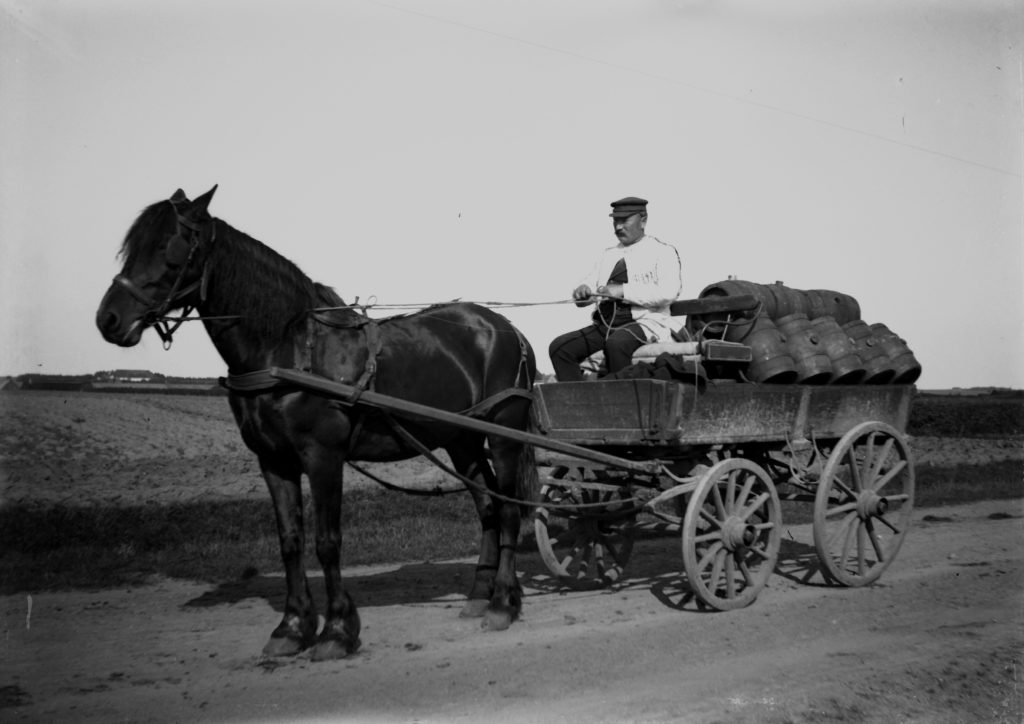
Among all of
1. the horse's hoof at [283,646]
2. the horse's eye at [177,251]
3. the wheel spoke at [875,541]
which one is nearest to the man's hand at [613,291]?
the wheel spoke at [875,541]

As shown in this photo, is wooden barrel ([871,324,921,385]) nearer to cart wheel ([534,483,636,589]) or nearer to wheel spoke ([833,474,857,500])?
wheel spoke ([833,474,857,500])

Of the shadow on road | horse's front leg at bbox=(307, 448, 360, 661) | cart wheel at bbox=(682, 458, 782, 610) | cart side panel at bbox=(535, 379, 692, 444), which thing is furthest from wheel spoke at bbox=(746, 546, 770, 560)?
horse's front leg at bbox=(307, 448, 360, 661)

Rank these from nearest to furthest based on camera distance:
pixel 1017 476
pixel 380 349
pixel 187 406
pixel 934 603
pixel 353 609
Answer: pixel 353 609 → pixel 380 349 → pixel 934 603 → pixel 1017 476 → pixel 187 406

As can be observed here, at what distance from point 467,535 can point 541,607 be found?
343 centimetres

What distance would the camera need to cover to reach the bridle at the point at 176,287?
5.44 m

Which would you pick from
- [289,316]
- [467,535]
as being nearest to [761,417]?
[289,316]

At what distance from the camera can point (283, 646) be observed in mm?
5840

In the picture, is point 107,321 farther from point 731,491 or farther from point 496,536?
point 731,491

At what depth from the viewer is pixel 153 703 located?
4.87 meters

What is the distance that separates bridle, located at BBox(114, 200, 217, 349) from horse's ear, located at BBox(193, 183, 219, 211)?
10 centimetres

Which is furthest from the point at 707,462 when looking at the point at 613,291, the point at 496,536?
the point at 496,536

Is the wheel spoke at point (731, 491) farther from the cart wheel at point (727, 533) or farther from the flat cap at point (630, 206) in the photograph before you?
the flat cap at point (630, 206)

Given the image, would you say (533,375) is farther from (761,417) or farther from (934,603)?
(934,603)

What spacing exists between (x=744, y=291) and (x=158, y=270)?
4.37 m
